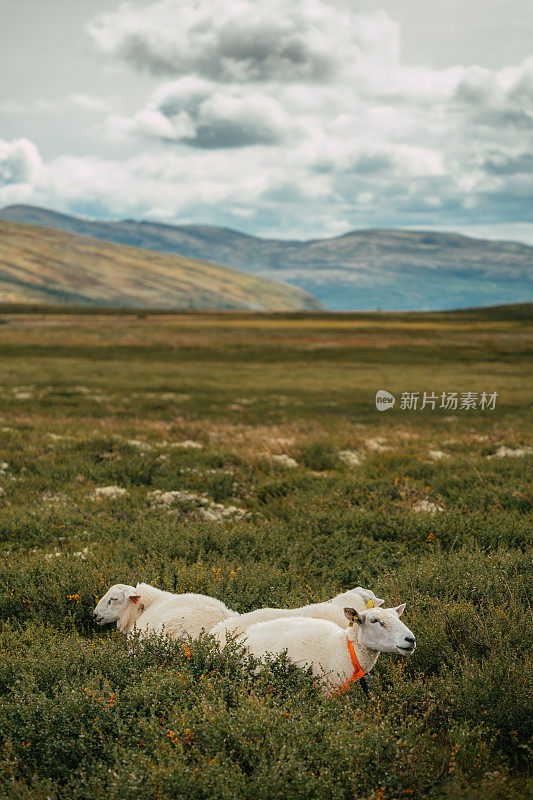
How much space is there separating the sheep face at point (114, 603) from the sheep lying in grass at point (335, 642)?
1.75 meters

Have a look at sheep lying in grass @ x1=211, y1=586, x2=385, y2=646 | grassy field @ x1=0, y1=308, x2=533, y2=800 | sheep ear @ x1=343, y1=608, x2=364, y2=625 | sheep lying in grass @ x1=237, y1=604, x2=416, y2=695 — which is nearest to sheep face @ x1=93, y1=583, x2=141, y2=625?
grassy field @ x1=0, y1=308, x2=533, y2=800

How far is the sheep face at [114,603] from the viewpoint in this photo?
665 centimetres

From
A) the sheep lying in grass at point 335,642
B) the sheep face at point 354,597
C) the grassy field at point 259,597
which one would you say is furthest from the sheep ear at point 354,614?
the sheep face at point 354,597

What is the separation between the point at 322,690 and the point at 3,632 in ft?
13.0

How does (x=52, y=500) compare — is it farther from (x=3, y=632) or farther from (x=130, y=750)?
(x=130, y=750)

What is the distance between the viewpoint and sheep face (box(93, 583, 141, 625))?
21.8 feet

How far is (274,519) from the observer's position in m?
10.2

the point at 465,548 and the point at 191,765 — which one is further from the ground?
the point at 465,548

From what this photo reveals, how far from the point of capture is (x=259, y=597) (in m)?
7.05

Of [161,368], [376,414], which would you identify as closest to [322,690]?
[376,414]

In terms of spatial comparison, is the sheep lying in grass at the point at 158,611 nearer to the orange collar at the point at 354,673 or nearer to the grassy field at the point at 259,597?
the grassy field at the point at 259,597

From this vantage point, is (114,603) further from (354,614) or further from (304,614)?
(354,614)

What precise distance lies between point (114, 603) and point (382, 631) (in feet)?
11.4

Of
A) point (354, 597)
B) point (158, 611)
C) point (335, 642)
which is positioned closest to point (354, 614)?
point (335, 642)
